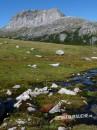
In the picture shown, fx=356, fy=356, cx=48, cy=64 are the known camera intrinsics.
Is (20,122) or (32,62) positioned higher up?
(20,122)

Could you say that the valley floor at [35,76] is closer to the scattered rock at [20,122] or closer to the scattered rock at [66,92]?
the scattered rock at [20,122]

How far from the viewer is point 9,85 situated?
47406 mm

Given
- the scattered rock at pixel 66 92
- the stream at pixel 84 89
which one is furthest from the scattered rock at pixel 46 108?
the scattered rock at pixel 66 92

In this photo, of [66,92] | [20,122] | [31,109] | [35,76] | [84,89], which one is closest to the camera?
[20,122]

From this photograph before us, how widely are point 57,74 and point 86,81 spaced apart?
6.95 meters

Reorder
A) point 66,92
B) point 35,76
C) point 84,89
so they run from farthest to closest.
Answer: point 35,76 → point 84,89 → point 66,92

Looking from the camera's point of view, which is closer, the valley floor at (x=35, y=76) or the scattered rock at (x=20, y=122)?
the scattered rock at (x=20, y=122)

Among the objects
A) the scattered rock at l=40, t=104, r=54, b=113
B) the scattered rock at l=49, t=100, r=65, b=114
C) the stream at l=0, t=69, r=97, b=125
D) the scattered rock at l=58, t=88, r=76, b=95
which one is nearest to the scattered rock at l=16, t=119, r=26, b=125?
the stream at l=0, t=69, r=97, b=125

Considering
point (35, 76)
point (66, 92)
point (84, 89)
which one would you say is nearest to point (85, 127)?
point (66, 92)

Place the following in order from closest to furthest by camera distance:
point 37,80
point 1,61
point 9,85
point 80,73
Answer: point 9,85
point 37,80
point 80,73
point 1,61

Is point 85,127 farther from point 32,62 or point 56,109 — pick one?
point 32,62

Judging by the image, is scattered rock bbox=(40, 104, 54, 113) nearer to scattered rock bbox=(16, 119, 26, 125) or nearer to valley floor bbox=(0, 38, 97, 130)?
valley floor bbox=(0, 38, 97, 130)

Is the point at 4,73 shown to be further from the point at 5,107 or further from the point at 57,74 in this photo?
the point at 5,107

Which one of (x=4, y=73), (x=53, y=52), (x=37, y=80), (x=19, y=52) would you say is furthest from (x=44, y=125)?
(x=53, y=52)
